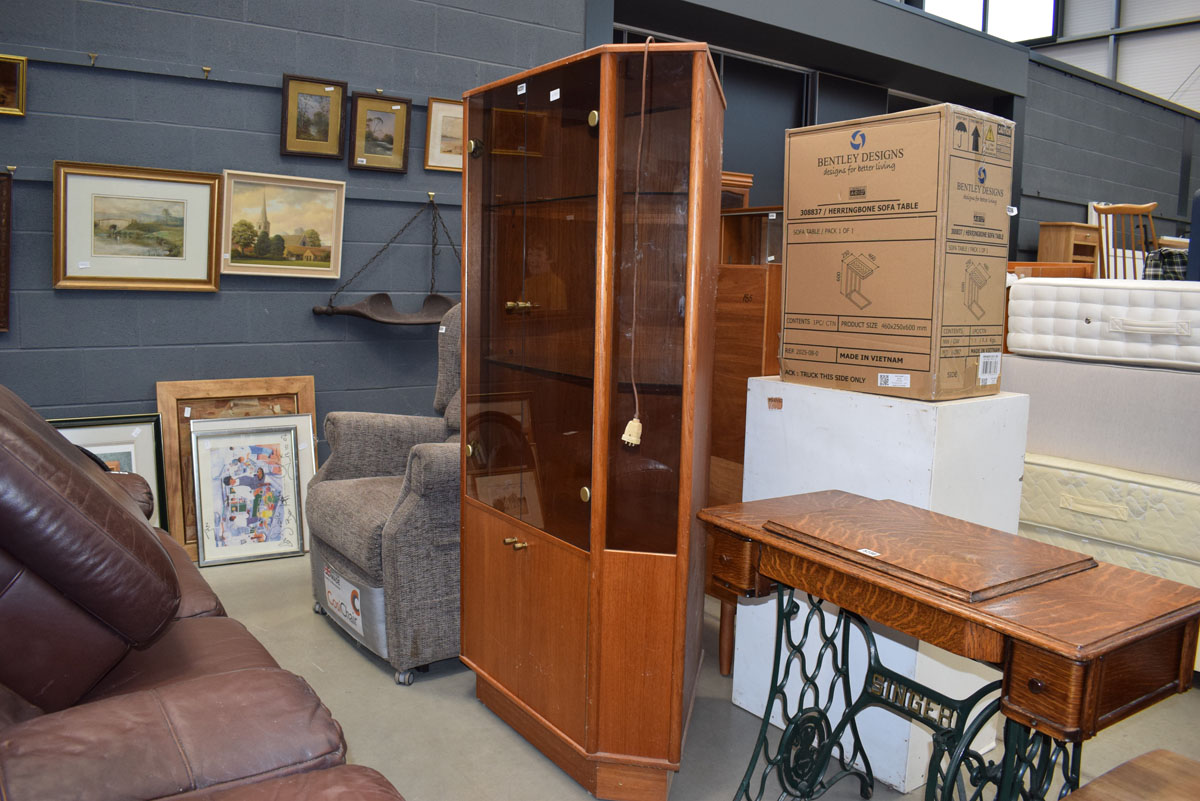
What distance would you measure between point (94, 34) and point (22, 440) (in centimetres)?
294

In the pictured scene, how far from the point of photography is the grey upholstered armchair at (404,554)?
255 cm

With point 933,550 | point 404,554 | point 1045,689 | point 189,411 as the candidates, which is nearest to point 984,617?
point 1045,689

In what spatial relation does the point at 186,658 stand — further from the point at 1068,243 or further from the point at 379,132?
the point at 1068,243

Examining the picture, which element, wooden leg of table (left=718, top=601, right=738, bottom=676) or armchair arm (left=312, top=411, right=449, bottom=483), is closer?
wooden leg of table (left=718, top=601, right=738, bottom=676)

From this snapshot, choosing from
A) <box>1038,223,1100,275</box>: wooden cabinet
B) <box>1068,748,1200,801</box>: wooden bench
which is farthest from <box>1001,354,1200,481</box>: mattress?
<box>1038,223,1100,275</box>: wooden cabinet

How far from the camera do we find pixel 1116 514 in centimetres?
278

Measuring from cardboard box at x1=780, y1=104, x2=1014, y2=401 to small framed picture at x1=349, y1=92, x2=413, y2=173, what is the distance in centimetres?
221

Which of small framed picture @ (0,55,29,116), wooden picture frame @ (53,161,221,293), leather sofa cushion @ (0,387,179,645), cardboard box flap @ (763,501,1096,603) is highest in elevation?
small framed picture @ (0,55,29,116)

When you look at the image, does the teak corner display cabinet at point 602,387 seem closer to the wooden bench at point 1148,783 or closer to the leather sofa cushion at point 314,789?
the wooden bench at point 1148,783

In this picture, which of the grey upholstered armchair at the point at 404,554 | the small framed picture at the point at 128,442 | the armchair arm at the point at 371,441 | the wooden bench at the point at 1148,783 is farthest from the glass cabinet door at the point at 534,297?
the small framed picture at the point at 128,442

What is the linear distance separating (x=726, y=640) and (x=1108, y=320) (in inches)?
66.1

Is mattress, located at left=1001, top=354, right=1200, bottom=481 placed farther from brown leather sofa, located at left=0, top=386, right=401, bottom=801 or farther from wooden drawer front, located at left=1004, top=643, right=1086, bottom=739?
brown leather sofa, located at left=0, top=386, right=401, bottom=801

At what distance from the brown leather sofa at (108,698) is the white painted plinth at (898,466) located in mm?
1480

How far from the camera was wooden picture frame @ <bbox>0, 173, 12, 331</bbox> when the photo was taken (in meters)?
3.15
